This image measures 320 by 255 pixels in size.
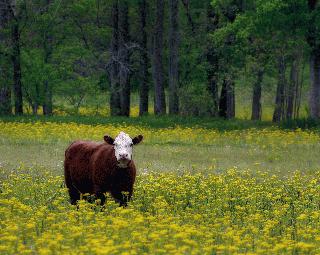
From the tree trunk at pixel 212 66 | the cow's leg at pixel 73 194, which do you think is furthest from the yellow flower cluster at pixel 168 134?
the cow's leg at pixel 73 194

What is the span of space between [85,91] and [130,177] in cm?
2668

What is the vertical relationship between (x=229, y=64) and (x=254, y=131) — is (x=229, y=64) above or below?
above

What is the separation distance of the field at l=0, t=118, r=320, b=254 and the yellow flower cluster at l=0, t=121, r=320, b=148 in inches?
2.2

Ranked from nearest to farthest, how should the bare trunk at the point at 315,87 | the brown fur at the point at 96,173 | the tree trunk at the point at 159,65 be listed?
1. the brown fur at the point at 96,173
2. the bare trunk at the point at 315,87
3. the tree trunk at the point at 159,65

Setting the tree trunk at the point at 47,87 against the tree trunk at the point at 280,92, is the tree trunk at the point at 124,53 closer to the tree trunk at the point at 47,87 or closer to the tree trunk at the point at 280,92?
the tree trunk at the point at 47,87

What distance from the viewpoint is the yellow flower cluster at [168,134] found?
25875 millimetres

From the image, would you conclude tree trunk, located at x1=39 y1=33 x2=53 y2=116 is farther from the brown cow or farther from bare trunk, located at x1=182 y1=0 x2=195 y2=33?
the brown cow

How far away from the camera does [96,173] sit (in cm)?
1244

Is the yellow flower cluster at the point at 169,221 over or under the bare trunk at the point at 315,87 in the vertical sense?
under

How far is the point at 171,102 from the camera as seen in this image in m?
39.2

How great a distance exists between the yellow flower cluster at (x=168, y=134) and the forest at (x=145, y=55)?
5825mm

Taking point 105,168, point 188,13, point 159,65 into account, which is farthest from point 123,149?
point 188,13

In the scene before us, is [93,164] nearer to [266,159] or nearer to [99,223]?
[99,223]

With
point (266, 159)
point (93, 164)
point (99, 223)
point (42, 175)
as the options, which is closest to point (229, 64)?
point (266, 159)
